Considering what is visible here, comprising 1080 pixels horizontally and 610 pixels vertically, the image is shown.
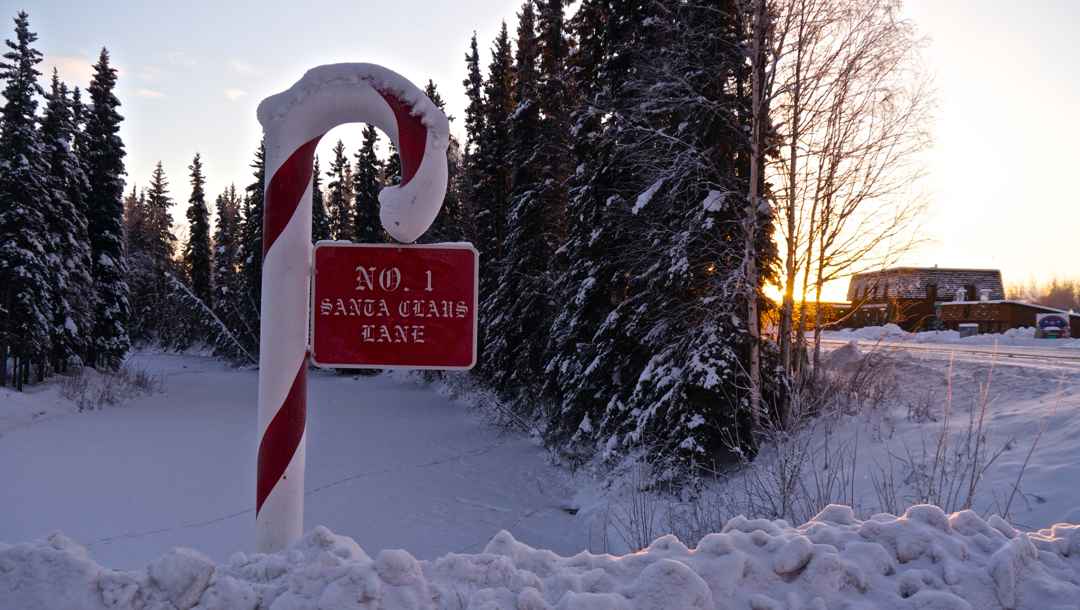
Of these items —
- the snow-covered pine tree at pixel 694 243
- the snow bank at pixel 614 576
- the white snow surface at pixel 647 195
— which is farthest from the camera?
the white snow surface at pixel 647 195

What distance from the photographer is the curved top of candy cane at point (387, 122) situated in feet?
8.97

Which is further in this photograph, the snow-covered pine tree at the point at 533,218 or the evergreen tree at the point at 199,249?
the evergreen tree at the point at 199,249

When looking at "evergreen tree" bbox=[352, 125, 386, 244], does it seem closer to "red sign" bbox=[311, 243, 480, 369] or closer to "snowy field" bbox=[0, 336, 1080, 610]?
"snowy field" bbox=[0, 336, 1080, 610]

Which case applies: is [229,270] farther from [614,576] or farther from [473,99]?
[614,576]

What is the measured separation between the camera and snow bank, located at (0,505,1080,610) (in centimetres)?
223

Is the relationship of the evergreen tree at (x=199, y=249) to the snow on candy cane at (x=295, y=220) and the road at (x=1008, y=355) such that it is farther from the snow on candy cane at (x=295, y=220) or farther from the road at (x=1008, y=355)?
the snow on candy cane at (x=295, y=220)

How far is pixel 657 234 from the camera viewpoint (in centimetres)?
1226

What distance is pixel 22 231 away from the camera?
24.6 metres

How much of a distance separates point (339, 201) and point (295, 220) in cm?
4870

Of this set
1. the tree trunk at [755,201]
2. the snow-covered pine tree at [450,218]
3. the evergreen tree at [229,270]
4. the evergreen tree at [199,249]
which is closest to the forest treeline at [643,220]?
the tree trunk at [755,201]

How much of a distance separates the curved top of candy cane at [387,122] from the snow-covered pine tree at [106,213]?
1396 inches

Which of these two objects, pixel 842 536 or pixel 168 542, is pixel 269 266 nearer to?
pixel 842 536

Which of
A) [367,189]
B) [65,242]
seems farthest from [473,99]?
[65,242]

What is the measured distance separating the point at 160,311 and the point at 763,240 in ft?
195
